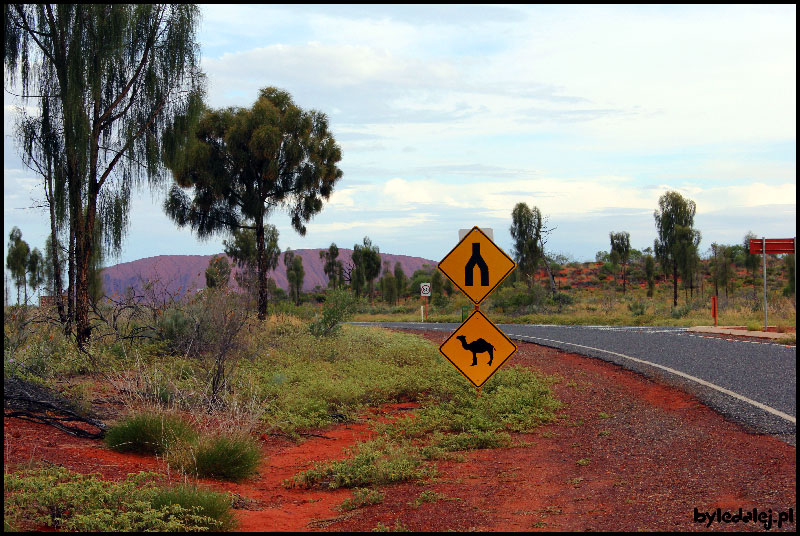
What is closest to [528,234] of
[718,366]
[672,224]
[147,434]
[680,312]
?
[672,224]

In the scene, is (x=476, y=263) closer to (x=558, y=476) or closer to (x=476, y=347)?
(x=476, y=347)

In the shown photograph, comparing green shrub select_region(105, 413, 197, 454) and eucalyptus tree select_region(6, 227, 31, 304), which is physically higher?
eucalyptus tree select_region(6, 227, 31, 304)

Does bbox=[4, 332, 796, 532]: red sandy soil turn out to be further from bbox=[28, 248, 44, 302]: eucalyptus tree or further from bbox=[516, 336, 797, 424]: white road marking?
bbox=[28, 248, 44, 302]: eucalyptus tree

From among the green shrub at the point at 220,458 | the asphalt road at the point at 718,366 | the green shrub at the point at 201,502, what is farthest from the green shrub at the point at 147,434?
the asphalt road at the point at 718,366

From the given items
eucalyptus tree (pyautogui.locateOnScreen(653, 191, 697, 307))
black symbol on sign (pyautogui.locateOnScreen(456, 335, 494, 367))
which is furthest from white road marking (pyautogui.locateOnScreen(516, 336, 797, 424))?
eucalyptus tree (pyautogui.locateOnScreen(653, 191, 697, 307))

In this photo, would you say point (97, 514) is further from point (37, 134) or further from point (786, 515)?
point (37, 134)

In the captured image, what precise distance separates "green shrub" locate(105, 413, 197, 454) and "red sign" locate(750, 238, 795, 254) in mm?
20381

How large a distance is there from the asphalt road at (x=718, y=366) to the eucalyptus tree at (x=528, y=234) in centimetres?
2747

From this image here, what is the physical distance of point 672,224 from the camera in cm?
4512

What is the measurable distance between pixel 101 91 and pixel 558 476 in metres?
12.0

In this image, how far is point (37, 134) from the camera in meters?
14.8

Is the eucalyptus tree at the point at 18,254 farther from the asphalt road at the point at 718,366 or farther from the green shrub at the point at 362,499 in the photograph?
the green shrub at the point at 362,499

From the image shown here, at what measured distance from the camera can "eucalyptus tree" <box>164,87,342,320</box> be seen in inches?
1041

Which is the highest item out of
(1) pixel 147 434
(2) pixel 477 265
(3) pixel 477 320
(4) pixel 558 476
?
(2) pixel 477 265
